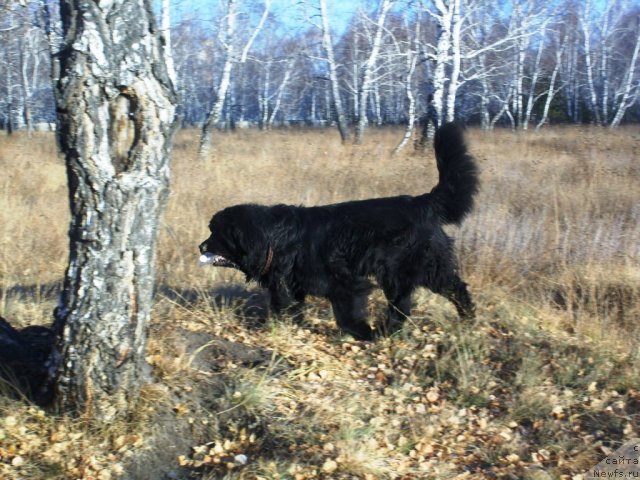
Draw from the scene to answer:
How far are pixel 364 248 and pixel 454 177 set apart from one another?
1.01 m

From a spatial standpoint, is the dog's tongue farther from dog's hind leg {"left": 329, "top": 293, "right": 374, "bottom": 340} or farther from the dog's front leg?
dog's hind leg {"left": 329, "top": 293, "right": 374, "bottom": 340}

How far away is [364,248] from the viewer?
5383mm

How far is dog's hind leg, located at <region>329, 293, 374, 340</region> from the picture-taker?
5254mm

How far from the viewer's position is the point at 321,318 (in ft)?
18.9

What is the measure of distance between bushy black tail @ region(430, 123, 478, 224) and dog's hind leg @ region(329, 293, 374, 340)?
1084mm

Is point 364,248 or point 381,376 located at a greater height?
point 364,248

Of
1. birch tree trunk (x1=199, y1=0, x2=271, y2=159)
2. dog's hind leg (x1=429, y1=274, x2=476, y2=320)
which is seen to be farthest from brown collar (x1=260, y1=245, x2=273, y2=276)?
birch tree trunk (x1=199, y1=0, x2=271, y2=159)

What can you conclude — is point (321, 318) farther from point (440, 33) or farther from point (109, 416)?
point (440, 33)

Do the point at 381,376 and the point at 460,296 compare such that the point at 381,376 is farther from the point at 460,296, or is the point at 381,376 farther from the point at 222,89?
the point at 222,89

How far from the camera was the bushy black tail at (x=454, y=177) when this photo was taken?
544 centimetres

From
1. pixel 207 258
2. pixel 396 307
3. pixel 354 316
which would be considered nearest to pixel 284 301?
pixel 354 316

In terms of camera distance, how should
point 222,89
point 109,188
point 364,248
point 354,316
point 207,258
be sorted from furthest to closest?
1. point 222,89
2. point 207,258
3. point 364,248
4. point 354,316
5. point 109,188

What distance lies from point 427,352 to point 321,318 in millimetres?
1147

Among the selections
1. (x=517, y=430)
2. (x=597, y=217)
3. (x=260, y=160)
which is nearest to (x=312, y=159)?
(x=260, y=160)
